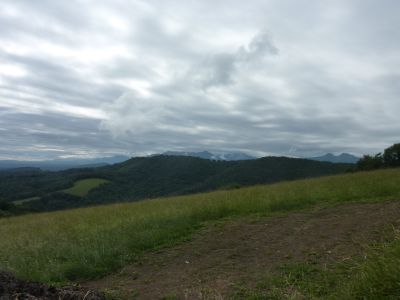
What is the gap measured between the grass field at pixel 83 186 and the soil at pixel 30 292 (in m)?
71.5

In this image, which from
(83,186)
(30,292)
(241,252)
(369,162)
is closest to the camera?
(30,292)

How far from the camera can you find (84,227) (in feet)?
33.7

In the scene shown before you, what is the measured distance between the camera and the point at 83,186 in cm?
8262

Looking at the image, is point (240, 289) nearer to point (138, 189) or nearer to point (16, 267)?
point (16, 267)

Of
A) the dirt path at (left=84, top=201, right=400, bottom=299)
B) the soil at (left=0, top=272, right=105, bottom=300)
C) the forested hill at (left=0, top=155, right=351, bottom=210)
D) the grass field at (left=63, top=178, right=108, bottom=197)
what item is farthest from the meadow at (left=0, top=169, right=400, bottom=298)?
the grass field at (left=63, top=178, right=108, bottom=197)

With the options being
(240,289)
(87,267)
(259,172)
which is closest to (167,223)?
(87,267)

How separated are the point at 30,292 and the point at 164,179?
324ft

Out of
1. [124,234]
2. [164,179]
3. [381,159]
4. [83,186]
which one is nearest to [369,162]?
[381,159]

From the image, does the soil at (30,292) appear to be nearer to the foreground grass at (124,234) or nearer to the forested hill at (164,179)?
the foreground grass at (124,234)

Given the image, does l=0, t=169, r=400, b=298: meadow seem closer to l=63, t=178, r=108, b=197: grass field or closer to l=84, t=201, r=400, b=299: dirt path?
l=84, t=201, r=400, b=299: dirt path

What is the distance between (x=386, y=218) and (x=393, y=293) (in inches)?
194

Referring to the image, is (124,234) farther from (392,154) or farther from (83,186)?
(83,186)

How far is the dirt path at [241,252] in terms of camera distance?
17.3ft

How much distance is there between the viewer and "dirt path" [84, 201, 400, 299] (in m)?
5.26
